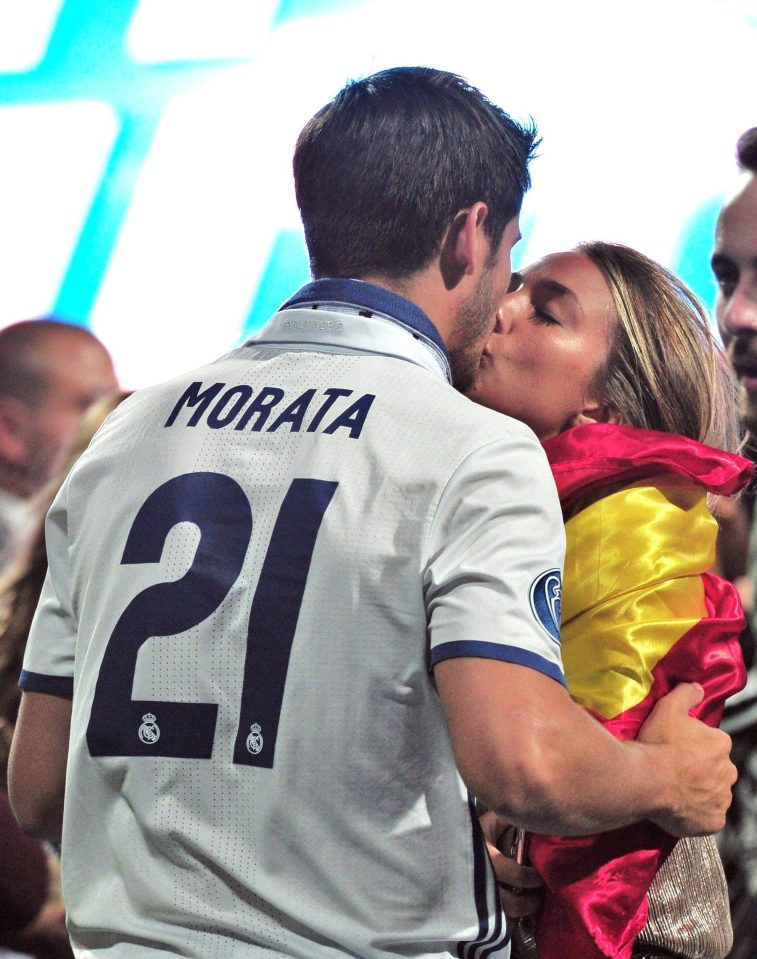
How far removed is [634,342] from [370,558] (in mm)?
859

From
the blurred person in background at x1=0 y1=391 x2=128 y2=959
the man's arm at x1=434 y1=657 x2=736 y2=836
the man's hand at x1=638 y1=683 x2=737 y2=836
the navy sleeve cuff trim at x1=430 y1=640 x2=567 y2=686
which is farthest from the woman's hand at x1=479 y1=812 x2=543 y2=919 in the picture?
the blurred person in background at x1=0 y1=391 x2=128 y2=959

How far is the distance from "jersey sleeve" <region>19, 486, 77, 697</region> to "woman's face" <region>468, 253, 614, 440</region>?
2.56 feet

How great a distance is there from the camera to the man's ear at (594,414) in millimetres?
1834

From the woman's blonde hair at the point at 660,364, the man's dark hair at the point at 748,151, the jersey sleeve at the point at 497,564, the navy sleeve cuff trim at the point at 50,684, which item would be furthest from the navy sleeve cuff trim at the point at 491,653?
the man's dark hair at the point at 748,151

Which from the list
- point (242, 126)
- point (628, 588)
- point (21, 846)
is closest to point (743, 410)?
point (628, 588)

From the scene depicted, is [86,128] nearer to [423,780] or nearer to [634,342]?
[634,342]

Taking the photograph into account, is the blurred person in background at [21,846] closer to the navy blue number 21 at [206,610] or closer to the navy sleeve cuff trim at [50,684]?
the navy sleeve cuff trim at [50,684]

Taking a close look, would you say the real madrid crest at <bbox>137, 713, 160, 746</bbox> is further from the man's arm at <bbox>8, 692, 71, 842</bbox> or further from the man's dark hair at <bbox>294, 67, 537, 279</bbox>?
the man's dark hair at <bbox>294, 67, 537, 279</bbox>

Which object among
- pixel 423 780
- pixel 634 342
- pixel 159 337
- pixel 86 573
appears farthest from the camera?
pixel 159 337

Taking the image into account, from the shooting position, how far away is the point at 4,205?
3.19 metres

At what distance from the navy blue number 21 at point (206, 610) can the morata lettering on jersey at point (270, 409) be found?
63 mm

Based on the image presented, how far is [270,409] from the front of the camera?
1.20 m

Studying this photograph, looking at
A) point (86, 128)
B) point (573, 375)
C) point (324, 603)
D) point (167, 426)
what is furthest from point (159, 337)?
point (324, 603)

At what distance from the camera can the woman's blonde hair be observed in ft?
5.86
